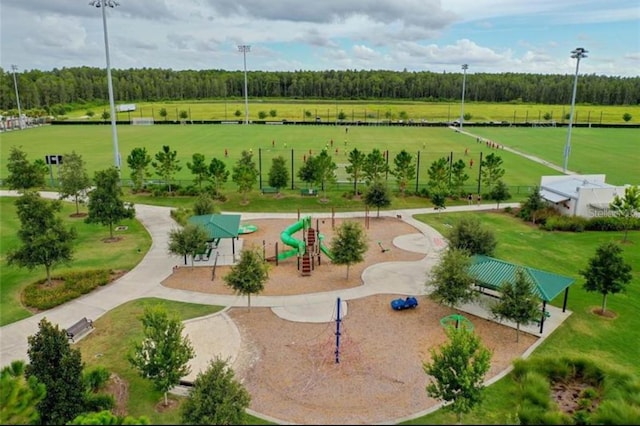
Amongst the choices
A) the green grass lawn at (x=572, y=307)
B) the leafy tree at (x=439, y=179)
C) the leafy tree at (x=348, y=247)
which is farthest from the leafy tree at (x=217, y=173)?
the leafy tree at (x=348, y=247)

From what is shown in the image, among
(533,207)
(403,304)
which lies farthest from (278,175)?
(403,304)

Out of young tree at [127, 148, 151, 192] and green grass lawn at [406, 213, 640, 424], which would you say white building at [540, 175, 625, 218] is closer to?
green grass lawn at [406, 213, 640, 424]

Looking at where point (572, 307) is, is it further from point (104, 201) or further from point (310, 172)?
point (104, 201)

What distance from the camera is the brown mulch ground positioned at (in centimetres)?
1602

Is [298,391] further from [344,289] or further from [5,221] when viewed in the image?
[5,221]

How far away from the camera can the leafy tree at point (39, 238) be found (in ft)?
80.1

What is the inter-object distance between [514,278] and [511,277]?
42 centimetres

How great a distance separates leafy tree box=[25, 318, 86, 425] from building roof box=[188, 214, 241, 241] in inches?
575

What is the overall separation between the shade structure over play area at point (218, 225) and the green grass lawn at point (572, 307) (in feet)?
51.4

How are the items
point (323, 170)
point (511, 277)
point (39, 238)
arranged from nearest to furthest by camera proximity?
point (511, 277) → point (39, 238) → point (323, 170)

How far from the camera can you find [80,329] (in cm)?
2061

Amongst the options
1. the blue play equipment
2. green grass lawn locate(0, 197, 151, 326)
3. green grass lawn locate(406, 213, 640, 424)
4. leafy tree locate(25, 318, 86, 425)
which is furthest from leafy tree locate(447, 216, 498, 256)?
leafy tree locate(25, 318, 86, 425)

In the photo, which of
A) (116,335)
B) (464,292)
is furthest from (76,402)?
(464,292)

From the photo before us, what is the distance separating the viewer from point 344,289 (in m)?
26.1
